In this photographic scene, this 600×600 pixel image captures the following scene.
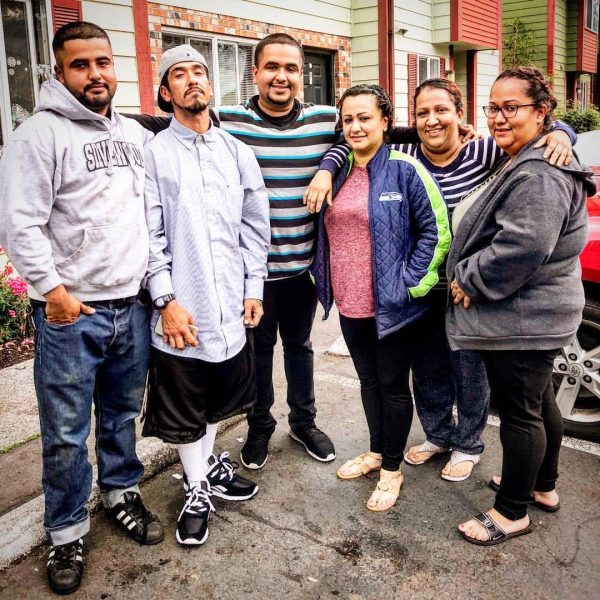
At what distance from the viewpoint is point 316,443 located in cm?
359

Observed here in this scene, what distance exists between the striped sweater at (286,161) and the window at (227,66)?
4.86 metres

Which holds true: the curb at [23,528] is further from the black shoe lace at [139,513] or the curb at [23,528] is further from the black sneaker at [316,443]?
the black sneaker at [316,443]

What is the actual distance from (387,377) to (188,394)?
979mm

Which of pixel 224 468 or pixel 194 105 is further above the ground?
pixel 194 105

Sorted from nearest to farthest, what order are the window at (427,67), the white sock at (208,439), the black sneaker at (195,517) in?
the black sneaker at (195,517) → the white sock at (208,439) → the window at (427,67)

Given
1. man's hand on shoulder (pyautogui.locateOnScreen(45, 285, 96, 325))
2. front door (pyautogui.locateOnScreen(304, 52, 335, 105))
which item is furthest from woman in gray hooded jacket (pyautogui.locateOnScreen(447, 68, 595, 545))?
front door (pyautogui.locateOnScreen(304, 52, 335, 105))

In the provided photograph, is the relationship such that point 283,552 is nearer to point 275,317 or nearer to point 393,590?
point 393,590

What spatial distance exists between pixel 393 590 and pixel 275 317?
150 centimetres

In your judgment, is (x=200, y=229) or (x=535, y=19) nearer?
(x=200, y=229)

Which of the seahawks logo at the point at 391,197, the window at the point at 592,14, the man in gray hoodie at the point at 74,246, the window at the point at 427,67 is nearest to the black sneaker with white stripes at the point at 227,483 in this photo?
the man in gray hoodie at the point at 74,246

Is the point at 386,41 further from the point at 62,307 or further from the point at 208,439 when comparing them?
the point at 62,307

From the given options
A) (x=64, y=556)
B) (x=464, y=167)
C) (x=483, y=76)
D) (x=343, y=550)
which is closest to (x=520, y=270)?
(x=464, y=167)

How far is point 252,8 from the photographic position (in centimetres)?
811

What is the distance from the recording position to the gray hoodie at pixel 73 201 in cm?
229
